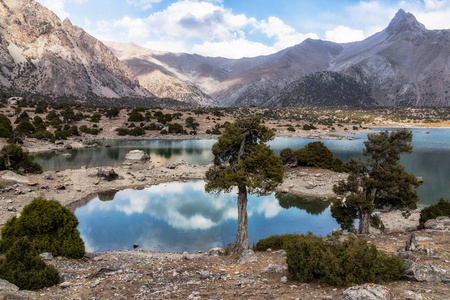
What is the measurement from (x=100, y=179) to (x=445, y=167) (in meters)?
54.3

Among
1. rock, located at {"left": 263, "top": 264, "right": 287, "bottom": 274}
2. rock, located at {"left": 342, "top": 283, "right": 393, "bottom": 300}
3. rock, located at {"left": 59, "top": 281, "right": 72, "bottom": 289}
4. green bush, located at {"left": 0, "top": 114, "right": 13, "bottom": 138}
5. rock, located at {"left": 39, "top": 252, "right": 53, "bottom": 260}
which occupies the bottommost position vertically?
rock, located at {"left": 39, "top": 252, "right": 53, "bottom": 260}

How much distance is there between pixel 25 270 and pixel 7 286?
104 centimetres

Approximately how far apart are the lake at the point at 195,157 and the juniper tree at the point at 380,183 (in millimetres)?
14567

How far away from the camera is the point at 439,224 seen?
1817cm

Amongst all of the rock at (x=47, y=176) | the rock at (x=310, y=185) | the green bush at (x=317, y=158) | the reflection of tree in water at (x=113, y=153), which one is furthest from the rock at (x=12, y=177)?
the green bush at (x=317, y=158)

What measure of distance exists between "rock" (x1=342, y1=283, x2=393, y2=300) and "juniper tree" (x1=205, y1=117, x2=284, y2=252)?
7.70m

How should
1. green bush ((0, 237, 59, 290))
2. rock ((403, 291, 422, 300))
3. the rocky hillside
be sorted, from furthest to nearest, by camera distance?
1. the rocky hillside
2. green bush ((0, 237, 59, 290))
3. rock ((403, 291, 422, 300))

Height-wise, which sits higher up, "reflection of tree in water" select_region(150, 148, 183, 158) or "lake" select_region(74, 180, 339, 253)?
"reflection of tree in water" select_region(150, 148, 183, 158)

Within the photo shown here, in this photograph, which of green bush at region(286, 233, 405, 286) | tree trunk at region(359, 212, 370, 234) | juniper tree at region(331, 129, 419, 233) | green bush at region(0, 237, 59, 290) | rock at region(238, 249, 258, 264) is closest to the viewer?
green bush at region(286, 233, 405, 286)

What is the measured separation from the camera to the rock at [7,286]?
884 cm

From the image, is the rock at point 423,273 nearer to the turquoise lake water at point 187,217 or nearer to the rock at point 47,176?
the turquoise lake water at point 187,217

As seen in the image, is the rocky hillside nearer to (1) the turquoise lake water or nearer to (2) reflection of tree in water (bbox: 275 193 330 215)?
(1) the turquoise lake water

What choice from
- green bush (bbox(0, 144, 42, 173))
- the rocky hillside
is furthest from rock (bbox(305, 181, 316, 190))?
the rocky hillside

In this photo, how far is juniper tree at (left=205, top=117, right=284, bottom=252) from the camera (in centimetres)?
1460
